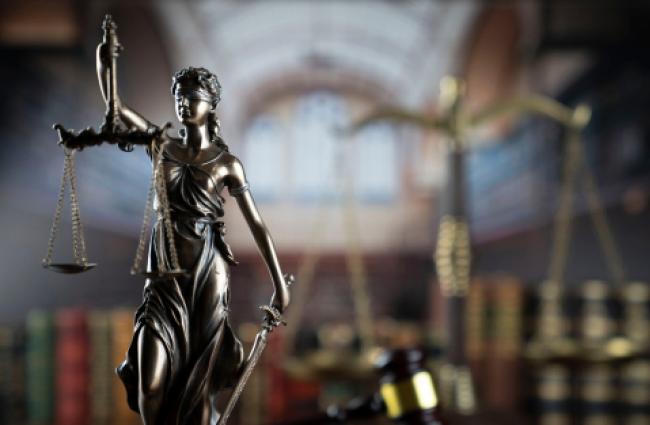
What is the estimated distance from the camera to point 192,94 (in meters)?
0.83

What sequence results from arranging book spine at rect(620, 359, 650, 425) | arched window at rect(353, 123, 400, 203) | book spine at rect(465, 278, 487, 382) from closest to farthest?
1. book spine at rect(620, 359, 650, 425)
2. book spine at rect(465, 278, 487, 382)
3. arched window at rect(353, 123, 400, 203)

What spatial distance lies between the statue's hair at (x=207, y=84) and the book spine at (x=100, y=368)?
84.6 inches

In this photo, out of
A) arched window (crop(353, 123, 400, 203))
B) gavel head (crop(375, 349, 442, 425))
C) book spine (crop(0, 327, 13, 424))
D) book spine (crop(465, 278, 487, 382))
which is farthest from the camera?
arched window (crop(353, 123, 400, 203))

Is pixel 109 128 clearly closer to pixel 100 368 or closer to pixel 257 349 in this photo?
pixel 257 349

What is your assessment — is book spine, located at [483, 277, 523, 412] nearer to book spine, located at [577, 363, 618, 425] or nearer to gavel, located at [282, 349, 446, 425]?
book spine, located at [577, 363, 618, 425]

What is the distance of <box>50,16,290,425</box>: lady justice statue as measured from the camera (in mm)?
772

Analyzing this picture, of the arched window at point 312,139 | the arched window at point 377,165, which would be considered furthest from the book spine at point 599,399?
the arched window at point 312,139

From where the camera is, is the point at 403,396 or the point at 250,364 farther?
the point at 403,396

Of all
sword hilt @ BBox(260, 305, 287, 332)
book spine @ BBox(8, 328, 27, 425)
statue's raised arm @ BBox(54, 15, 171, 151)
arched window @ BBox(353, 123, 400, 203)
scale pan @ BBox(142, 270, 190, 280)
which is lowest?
book spine @ BBox(8, 328, 27, 425)

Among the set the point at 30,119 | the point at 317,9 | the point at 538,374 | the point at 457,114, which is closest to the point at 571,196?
the point at 538,374

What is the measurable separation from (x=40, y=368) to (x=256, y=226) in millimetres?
2242

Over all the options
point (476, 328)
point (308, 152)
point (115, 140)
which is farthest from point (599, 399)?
point (308, 152)

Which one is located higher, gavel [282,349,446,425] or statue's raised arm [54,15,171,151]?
statue's raised arm [54,15,171,151]

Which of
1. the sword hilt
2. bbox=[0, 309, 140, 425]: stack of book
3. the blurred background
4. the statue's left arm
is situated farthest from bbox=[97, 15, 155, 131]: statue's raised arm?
bbox=[0, 309, 140, 425]: stack of book
